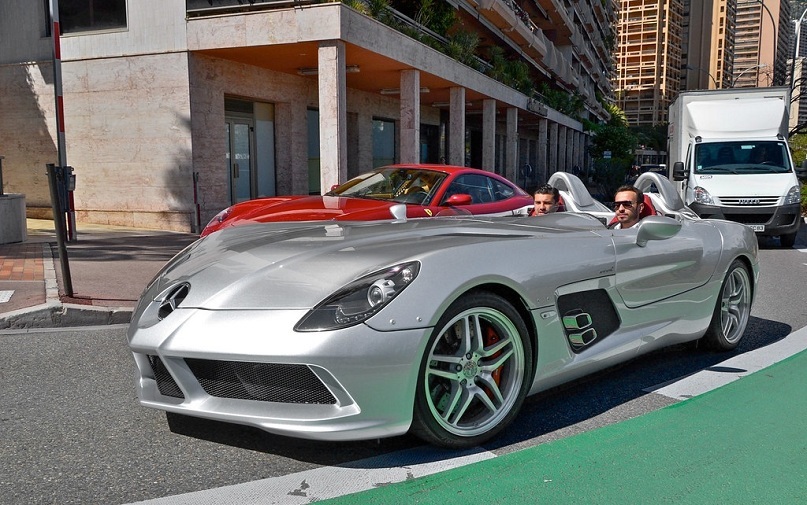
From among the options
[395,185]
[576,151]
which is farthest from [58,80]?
[576,151]

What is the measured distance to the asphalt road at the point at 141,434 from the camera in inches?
115

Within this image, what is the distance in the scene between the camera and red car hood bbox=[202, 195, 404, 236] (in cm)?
768

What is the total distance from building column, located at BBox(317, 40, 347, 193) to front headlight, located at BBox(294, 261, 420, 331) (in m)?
11.3

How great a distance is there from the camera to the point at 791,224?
508 inches

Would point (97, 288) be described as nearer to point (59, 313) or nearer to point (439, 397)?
point (59, 313)

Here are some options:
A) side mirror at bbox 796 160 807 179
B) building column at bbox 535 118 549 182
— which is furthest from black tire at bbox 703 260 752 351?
building column at bbox 535 118 549 182

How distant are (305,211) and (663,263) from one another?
171 inches

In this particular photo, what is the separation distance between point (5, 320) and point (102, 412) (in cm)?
265

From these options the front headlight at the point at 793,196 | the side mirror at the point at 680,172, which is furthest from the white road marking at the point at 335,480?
the side mirror at the point at 680,172

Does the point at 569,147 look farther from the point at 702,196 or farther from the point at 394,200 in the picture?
the point at 394,200

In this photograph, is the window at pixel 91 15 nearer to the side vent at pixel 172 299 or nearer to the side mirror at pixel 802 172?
the side vent at pixel 172 299

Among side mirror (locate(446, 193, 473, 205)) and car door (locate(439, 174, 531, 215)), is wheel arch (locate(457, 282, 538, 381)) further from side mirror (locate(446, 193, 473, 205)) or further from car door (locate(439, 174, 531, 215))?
car door (locate(439, 174, 531, 215))

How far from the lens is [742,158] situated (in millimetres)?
13891

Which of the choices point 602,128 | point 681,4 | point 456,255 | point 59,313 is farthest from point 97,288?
point 681,4
